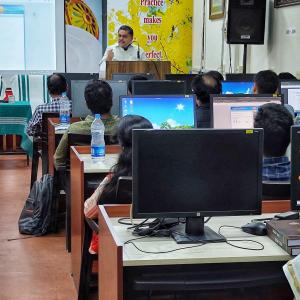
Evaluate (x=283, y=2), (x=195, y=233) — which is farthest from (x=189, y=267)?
(x=283, y=2)

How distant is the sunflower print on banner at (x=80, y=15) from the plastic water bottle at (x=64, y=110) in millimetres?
3936

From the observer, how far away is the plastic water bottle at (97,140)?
3.97 m

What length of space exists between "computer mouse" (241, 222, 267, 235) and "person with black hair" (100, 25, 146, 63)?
219 inches

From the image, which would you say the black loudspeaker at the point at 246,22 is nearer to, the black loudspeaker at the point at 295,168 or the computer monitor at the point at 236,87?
the computer monitor at the point at 236,87

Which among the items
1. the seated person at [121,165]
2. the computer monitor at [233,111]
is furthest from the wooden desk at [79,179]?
the computer monitor at [233,111]

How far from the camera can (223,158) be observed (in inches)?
Result: 92.0

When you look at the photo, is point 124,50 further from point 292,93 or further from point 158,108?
point 158,108

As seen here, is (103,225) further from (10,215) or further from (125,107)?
(10,215)

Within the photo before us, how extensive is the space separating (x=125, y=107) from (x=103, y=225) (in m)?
2.07

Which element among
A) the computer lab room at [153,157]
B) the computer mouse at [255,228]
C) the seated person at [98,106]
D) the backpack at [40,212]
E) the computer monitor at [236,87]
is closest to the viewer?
the computer lab room at [153,157]

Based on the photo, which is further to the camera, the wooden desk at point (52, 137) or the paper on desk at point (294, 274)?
the wooden desk at point (52, 137)

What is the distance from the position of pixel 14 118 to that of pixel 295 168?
6.01m

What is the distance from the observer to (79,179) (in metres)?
3.60

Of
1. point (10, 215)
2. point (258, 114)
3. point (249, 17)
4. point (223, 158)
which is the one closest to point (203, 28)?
point (249, 17)
